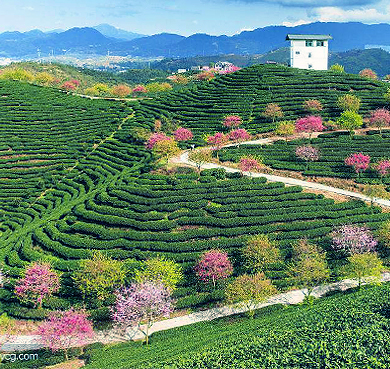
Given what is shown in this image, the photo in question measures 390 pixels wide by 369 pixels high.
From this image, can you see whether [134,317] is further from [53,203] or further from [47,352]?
[53,203]

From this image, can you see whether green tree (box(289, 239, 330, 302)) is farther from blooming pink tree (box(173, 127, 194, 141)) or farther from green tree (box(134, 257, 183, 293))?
blooming pink tree (box(173, 127, 194, 141))

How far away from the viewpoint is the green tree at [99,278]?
42781 mm

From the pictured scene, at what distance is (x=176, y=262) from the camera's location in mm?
48719

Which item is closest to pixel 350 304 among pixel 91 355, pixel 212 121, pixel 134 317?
pixel 134 317

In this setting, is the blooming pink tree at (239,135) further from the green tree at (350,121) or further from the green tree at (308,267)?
the green tree at (308,267)

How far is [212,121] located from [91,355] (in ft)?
209

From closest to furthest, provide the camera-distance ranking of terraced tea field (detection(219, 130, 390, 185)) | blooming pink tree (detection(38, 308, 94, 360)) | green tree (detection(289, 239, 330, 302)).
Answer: blooming pink tree (detection(38, 308, 94, 360))
green tree (detection(289, 239, 330, 302))
terraced tea field (detection(219, 130, 390, 185))

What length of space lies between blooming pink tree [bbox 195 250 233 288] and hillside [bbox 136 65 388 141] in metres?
42.3

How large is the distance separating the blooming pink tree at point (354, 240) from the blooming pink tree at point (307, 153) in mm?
20060

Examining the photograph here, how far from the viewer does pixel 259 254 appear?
45.8 m

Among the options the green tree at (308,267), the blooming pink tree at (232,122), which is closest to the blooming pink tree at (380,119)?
the blooming pink tree at (232,122)

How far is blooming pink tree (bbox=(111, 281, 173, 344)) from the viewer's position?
3838cm

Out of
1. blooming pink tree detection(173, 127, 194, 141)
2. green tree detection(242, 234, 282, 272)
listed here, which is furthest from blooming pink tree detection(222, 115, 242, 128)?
green tree detection(242, 234, 282, 272)

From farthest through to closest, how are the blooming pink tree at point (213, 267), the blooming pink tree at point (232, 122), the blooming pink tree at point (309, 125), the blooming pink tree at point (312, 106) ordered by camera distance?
the blooming pink tree at point (312, 106), the blooming pink tree at point (232, 122), the blooming pink tree at point (309, 125), the blooming pink tree at point (213, 267)
